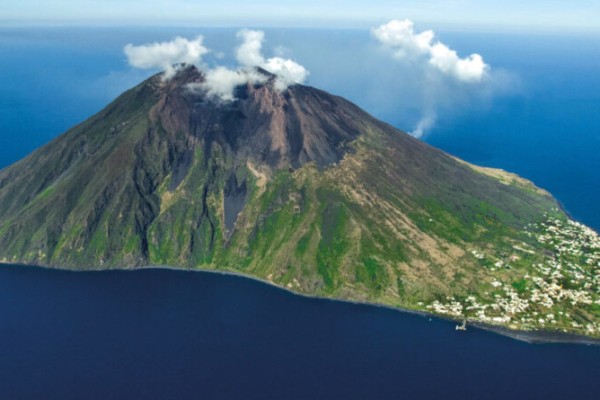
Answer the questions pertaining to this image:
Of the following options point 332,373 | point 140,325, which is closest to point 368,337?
point 332,373

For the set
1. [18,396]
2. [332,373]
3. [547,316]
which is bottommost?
[18,396]

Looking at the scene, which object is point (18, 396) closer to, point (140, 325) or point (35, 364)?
point (35, 364)

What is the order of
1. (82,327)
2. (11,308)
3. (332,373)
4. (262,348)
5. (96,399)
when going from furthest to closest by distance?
(11,308) → (82,327) → (262,348) → (332,373) → (96,399)

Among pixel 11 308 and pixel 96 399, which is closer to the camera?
pixel 96 399

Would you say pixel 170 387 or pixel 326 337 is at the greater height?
pixel 326 337

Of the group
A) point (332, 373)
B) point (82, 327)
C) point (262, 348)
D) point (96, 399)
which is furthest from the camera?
point (82, 327)

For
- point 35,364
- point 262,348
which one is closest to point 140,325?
point 35,364
